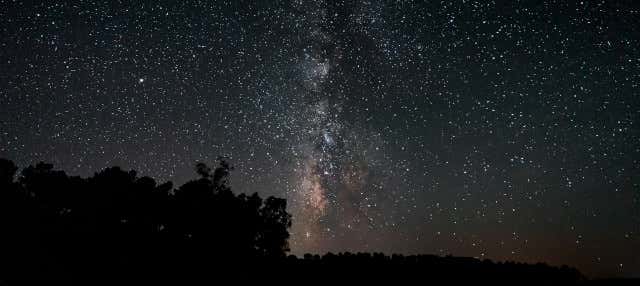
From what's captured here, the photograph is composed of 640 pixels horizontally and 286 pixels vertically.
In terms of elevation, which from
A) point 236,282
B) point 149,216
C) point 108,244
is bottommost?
point 236,282

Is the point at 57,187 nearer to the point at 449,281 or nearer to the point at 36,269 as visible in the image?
the point at 36,269

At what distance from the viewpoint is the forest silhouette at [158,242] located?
579 inches

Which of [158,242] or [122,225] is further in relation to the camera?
[122,225]

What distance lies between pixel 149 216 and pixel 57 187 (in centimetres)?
443

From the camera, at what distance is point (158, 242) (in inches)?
709

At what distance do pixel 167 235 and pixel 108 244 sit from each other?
3.26 metres

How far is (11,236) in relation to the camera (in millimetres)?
15484

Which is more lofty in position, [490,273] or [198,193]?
[198,193]

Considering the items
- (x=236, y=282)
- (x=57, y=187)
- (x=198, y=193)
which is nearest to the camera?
(x=236, y=282)

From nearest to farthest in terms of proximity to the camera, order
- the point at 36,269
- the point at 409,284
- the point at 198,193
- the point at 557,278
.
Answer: the point at 36,269 < the point at 409,284 < the point at 557,278 < the point at 198,193

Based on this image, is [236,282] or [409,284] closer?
[236,282]

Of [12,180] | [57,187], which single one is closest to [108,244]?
[57,187]

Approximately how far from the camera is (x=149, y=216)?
20672mm

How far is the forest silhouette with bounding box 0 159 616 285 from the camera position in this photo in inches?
579
